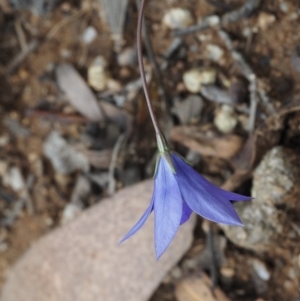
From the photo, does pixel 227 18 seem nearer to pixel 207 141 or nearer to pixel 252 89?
pixel 252 89

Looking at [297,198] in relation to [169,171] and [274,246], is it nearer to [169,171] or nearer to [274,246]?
[274,246]

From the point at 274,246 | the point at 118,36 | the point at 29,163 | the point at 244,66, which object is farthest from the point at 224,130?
the point at 29,163

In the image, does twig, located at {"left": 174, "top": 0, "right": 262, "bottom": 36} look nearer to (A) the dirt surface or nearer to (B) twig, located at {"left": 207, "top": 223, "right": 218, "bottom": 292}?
(A) the dirt surface

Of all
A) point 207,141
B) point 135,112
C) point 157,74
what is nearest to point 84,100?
point 135,112

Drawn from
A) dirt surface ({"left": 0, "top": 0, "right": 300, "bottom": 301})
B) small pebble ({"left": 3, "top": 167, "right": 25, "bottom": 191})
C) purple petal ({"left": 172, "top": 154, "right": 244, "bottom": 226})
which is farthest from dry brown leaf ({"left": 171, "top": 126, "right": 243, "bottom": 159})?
small pebble ({"left": 3, "top": 167, "right": 25, "bottom": 191})

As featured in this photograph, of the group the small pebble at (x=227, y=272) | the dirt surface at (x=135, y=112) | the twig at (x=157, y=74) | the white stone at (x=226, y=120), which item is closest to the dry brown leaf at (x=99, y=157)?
the dirt surface at (x=135, y=112)

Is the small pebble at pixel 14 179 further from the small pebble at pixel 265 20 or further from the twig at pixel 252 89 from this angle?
the small pebble at pixel 265 20
